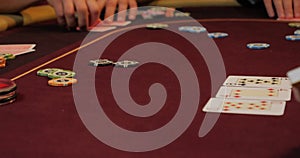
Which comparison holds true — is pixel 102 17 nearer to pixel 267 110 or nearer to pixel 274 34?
pixel 274 34

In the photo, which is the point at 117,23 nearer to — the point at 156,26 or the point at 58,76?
the point at 156,26

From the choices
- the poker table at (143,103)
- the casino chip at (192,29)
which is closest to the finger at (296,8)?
the poker table at (143,103)

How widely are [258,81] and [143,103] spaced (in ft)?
1.03

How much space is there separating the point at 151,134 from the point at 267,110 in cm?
25

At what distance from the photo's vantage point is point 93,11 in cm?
217

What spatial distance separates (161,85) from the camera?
4.14ft

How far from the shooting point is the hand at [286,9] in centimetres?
230

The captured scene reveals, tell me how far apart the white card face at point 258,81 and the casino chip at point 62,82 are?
36 centimetres

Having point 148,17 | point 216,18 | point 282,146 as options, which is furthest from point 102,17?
point 282,146

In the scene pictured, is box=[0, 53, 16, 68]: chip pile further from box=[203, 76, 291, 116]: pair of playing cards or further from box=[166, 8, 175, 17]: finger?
box=[166, 8, 175, 17]: finger

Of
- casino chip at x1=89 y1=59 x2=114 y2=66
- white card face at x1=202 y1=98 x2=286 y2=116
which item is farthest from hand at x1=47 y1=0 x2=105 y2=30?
white card face at x1=202 y1=98 x2=286 y2=116

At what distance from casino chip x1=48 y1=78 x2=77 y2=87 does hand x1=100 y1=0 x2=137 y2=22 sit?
1008 millimetres

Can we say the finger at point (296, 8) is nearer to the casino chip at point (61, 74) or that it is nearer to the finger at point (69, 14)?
the finger at point (69, 14)

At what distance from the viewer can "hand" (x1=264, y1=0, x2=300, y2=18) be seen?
2303mm
